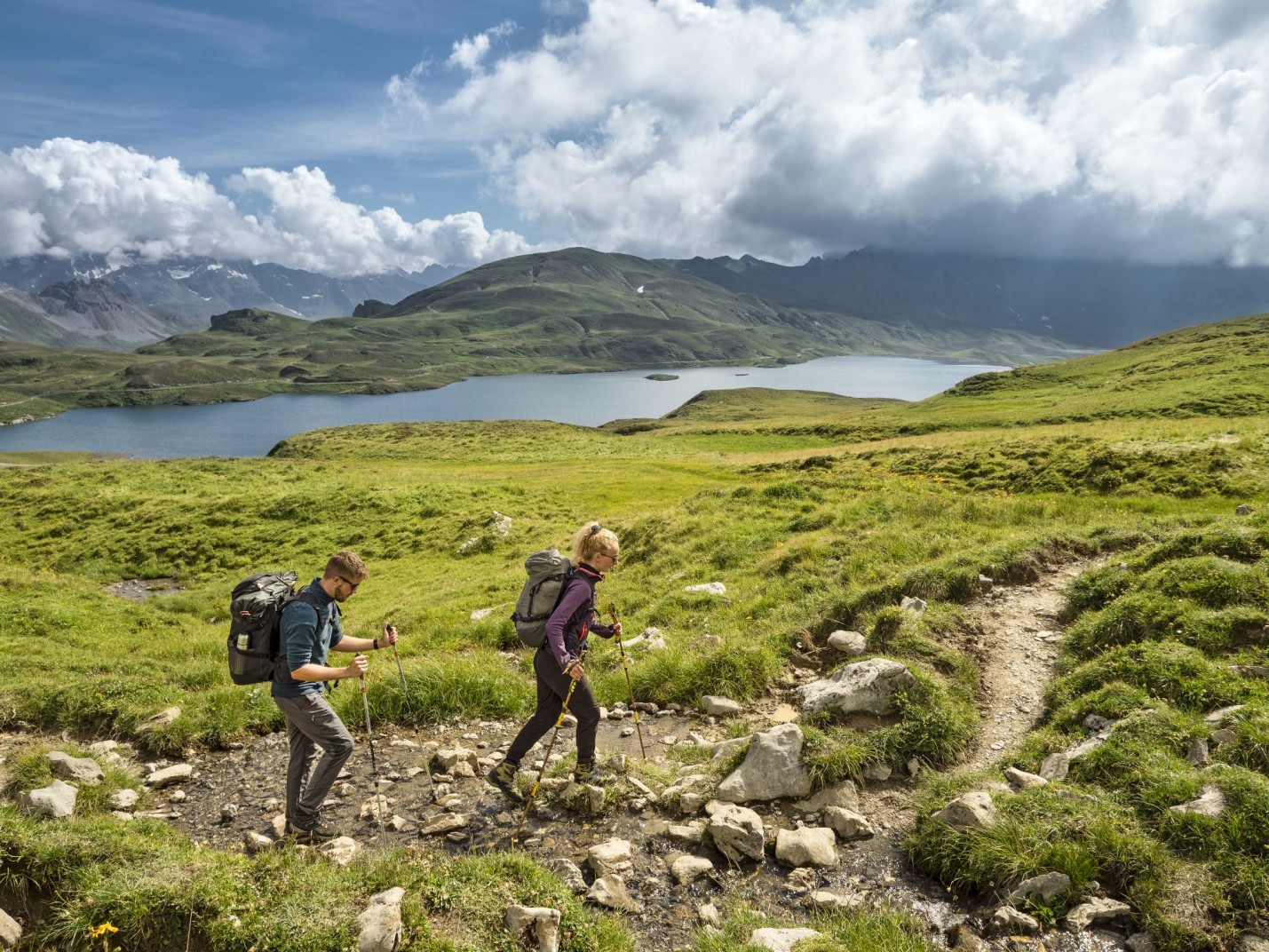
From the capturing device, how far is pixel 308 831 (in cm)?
743

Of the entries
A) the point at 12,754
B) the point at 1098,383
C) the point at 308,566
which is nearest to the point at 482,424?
the point at 308,566

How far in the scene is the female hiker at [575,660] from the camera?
757 centimetres

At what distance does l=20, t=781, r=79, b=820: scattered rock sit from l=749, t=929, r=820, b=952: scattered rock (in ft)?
24.9

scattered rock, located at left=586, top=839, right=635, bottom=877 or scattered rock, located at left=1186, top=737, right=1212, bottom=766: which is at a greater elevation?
scattered rock, located at left=1186, top=737, right=1212, bottom=766

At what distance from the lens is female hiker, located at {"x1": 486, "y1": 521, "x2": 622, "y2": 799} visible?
7574 millimetres

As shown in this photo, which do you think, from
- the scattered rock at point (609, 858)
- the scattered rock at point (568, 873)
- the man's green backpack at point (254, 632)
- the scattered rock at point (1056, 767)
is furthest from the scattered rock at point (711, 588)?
the man's green backpack at point (254, 632)

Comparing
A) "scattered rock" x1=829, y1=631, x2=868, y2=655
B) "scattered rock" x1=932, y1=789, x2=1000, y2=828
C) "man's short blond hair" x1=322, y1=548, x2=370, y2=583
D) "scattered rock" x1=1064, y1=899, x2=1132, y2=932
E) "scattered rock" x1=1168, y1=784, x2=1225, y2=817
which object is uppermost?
"man's short blond hair" x1=322, y1=548, x2=370, y2=583

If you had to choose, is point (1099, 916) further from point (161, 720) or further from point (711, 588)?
point (161, 720)

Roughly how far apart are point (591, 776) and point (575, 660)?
70.9 inches

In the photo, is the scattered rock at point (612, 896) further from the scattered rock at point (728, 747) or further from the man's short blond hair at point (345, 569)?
the man's short blond hair at point (345, 569)

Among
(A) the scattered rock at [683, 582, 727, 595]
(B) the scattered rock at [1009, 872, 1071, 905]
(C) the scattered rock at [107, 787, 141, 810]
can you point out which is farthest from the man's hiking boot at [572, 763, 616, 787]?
(A) the scattered rock at [683, 582, 727, 595]

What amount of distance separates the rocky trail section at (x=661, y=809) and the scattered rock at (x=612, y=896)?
0.04 ft

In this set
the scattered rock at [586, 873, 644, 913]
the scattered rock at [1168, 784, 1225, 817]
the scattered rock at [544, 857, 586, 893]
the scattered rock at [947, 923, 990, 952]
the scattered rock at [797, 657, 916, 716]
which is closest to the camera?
the scattered rock at [947, 923, 990, 952]

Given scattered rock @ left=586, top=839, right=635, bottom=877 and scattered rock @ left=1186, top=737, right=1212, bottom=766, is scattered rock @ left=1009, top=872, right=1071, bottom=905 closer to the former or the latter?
scattered rock @ left=1186, top=737, right=1212, bottom=766
